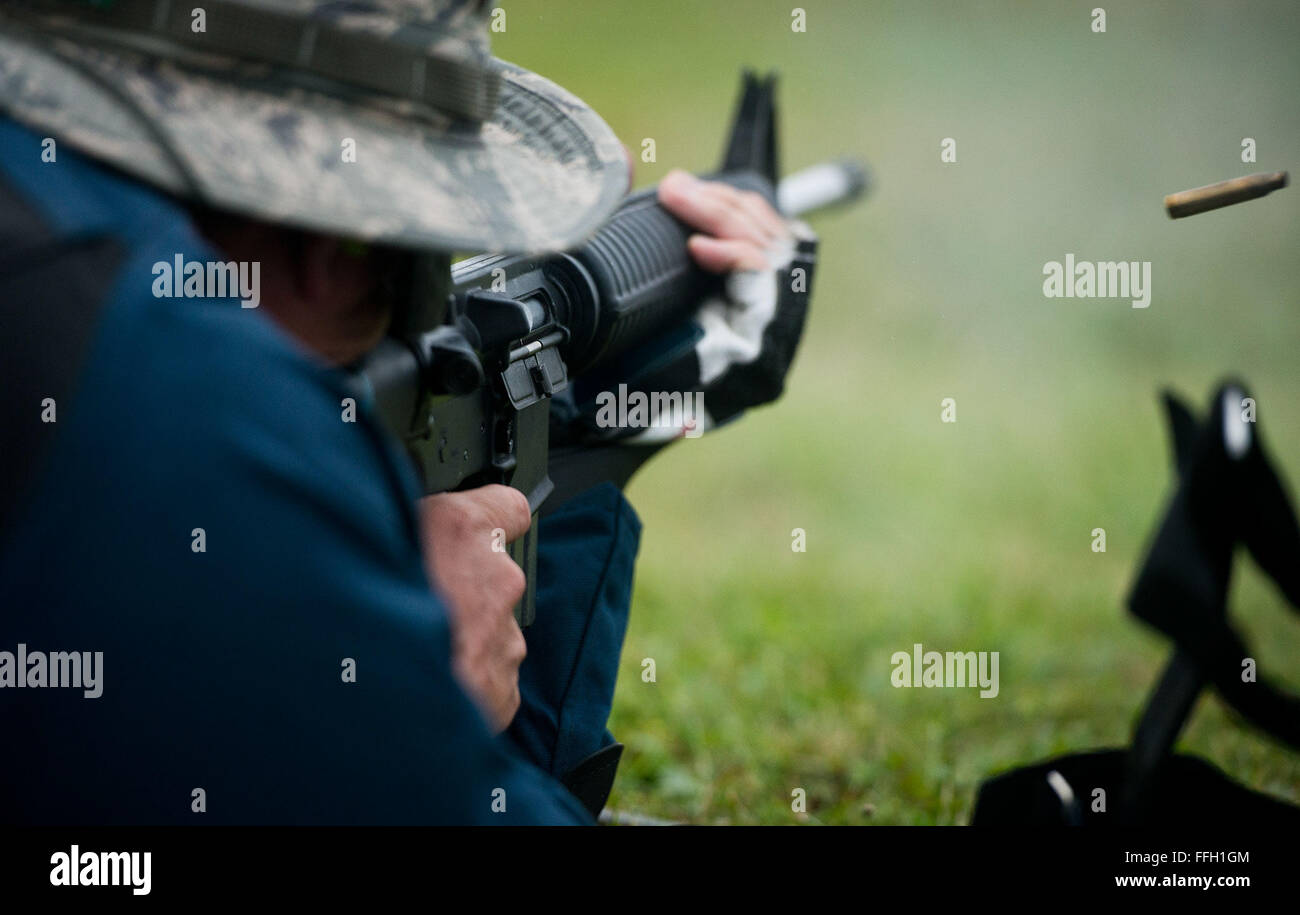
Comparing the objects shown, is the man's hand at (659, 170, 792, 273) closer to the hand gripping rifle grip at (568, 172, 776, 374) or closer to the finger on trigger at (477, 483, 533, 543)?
the hand gripping rifle grip at (568, 172, 776, 374)

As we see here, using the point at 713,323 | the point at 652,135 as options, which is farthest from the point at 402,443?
the point at 652,135

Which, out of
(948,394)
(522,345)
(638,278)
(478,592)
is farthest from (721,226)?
(948,394)

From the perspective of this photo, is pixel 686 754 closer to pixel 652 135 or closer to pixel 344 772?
pixel 344 772

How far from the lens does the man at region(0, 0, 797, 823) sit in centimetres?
93

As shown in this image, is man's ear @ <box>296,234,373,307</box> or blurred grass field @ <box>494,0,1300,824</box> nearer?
man's ear @ <box>296,234,373,307</box>

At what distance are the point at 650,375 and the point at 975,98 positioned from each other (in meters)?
7.88

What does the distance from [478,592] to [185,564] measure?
515 mm

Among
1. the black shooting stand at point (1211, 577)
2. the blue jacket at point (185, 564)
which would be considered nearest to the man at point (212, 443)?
the blue jacket at point (185, 564)

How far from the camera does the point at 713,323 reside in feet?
8.10

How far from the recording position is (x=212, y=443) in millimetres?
929

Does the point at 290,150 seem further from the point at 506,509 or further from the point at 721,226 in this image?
the point at 721,226

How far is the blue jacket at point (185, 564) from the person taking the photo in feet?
3.05

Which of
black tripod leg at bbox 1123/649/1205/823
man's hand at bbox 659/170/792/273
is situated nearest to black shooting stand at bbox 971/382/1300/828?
black tripod leg at bbox 1123/649/1205/823

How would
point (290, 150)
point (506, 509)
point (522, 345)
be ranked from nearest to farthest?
point (290, 150)
point (506, 509)
point (522, 345)
